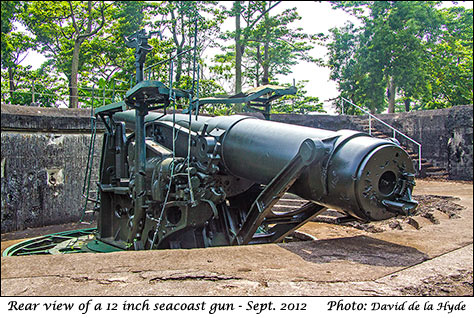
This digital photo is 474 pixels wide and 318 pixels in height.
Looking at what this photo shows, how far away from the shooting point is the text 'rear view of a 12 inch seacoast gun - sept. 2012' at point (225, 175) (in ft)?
9.73

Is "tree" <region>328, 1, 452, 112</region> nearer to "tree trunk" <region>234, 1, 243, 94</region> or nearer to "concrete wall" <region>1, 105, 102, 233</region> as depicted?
"tree trunk" <region>234, 1, 243, 94</region>

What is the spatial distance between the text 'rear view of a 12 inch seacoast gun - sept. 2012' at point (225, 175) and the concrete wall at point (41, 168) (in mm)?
2695

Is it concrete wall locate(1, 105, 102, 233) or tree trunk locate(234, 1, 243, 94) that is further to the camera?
tree trunk locate(234, 1, 243, 94)

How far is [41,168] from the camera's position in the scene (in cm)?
807

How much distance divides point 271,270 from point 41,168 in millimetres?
7029

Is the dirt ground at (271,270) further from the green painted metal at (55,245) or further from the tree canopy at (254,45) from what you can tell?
the tree canopy at (254,45)

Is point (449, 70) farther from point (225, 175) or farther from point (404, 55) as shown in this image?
point (225, 175)

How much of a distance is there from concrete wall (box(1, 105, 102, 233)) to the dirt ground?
5747mm

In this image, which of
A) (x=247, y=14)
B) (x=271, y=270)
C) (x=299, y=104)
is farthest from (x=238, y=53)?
(x=271, y=270)

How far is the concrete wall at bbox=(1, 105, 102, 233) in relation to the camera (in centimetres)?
767

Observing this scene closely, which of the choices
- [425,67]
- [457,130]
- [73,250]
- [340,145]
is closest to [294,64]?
[425,67]

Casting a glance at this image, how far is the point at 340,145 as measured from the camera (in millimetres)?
3031

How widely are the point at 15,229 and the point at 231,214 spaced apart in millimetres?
5048

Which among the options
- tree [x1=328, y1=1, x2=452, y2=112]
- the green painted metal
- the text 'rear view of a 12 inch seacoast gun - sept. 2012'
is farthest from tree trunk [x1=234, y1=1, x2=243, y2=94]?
the text 'rear view of a 12 inch seacoast gun - sept. 2012'
